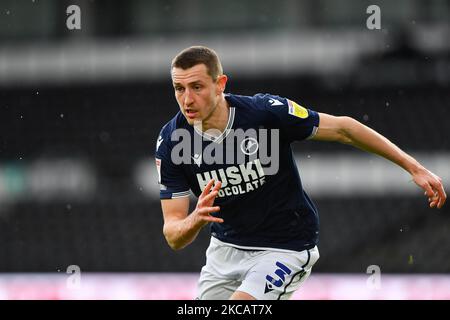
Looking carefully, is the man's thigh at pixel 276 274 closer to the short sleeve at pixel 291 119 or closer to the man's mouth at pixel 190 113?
the short sleeve at pixel 291 119

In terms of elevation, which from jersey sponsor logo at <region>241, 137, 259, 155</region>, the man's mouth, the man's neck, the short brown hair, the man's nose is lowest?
jersey sponsor logo at <region>241, 137, 259, 155</region>

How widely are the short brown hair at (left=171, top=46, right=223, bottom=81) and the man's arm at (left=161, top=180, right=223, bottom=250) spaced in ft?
2.56

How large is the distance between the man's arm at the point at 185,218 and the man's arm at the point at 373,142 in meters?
0.97

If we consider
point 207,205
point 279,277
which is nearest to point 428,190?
point 279,277

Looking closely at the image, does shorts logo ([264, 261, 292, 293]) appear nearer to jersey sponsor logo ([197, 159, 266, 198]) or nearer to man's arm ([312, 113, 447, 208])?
jersey sponsor logo ([197, 159, 266, 198])

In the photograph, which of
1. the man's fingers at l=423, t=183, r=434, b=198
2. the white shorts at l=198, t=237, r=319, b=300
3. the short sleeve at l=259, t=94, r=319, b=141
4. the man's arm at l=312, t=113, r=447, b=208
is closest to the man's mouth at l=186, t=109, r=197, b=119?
the short sleeve at l=259, t=94, r=319, b=141

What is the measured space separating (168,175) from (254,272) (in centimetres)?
81

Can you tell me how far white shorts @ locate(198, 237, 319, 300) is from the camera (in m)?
5.45

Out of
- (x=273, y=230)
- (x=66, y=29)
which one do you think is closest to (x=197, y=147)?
(x=273, y=230)

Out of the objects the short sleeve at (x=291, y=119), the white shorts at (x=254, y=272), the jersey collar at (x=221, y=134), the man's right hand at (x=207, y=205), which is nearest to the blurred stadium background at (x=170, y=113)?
the white shorts at (x=254, y=272)

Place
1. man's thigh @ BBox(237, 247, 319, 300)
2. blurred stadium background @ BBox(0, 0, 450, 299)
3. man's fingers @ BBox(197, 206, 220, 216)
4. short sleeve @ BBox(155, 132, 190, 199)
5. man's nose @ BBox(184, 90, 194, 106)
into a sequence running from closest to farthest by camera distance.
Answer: man's fingers @ BBox(197, 206, 220, 216)
man's nose @ BBox(184, 90, 194, 106)
man's thigh @ BBox(237, 247, 319, 300)
short sleeve @ BBox(155, 132, 190, 199)
blurred stadium background @ BBox(0, 0, 450, 299)

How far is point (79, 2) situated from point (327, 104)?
17.1 ft

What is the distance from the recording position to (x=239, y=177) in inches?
217

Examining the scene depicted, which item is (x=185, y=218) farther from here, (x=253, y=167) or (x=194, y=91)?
(x=194, y=91)
